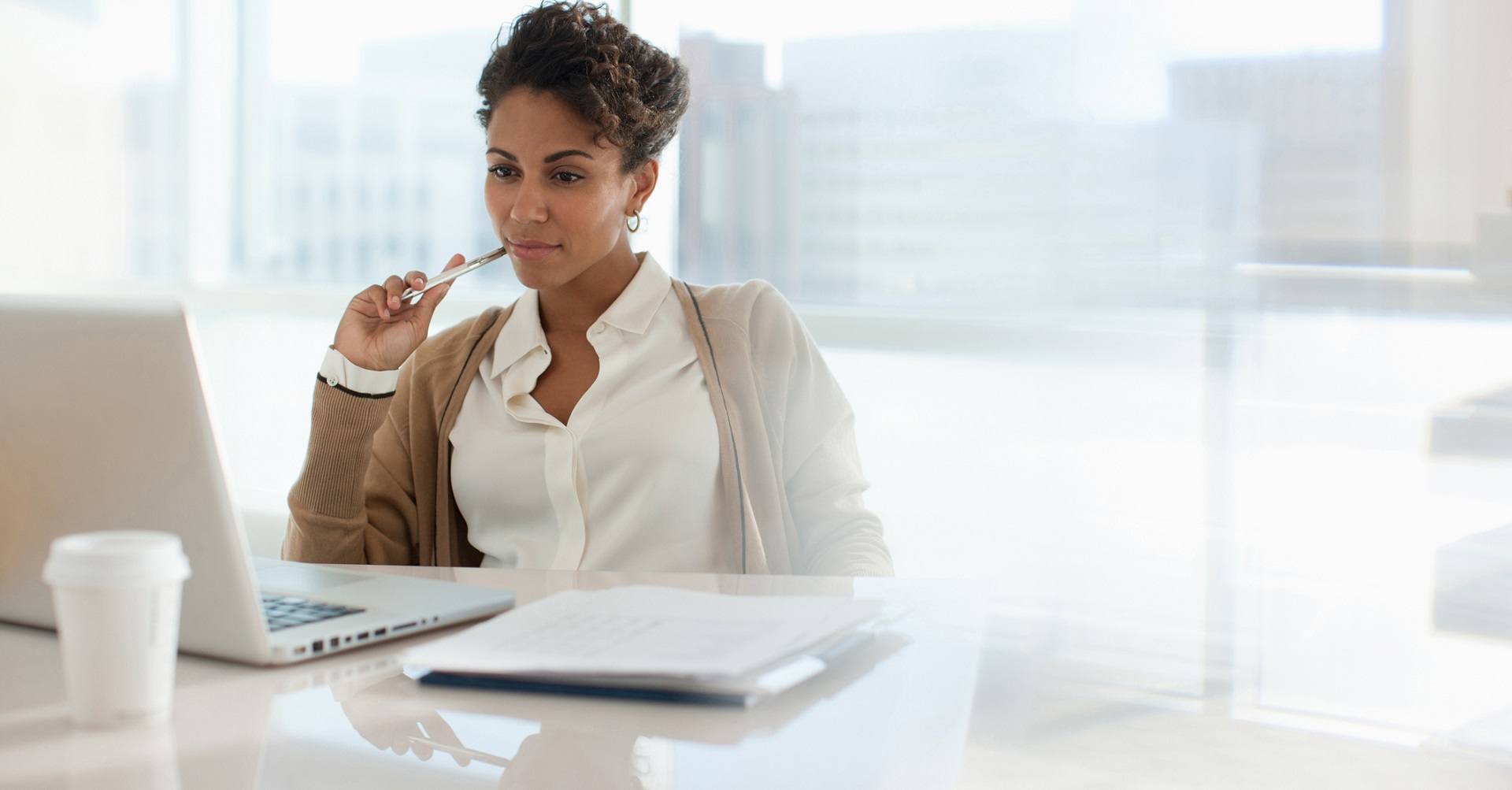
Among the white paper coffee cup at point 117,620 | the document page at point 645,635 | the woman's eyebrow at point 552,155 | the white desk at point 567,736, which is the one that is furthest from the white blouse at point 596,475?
the white paper coffee cup at point 117,620

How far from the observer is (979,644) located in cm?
92

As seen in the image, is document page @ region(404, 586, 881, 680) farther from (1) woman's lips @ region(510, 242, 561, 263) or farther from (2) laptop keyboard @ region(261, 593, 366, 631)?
(1) woman's lips @ region(510, 242, 561, 263)

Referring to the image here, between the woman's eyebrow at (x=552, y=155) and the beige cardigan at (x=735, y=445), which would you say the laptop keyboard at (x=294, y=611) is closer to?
the beige cardigan at (x=735, y=445)

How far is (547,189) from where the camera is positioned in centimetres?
167

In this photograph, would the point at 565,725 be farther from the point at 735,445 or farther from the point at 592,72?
the point at 592,72

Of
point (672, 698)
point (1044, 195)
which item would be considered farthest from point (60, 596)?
point (1044, 195)

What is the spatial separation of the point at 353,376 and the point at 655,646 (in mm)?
781

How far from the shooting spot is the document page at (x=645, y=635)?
0.74 m

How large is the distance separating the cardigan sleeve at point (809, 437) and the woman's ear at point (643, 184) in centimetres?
28

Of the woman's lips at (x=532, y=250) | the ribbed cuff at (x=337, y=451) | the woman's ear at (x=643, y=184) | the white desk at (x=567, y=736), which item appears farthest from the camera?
the woman's ear at (x=643, y=184)

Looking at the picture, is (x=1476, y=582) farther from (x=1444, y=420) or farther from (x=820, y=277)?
(x=820, y=277)

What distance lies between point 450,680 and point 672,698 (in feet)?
0.47

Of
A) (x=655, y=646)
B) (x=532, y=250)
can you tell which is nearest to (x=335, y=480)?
(x=532, y=250)

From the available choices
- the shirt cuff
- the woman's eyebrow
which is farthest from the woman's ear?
the shirt cuff
